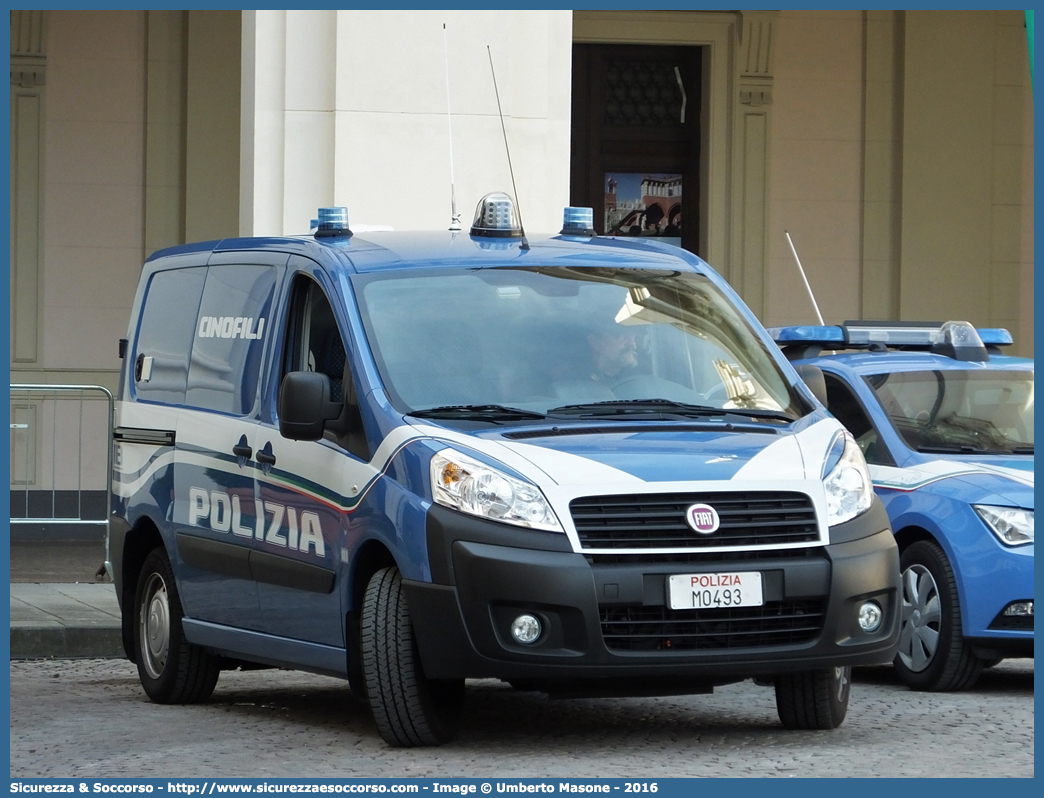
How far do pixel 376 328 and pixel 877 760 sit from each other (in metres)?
2.39

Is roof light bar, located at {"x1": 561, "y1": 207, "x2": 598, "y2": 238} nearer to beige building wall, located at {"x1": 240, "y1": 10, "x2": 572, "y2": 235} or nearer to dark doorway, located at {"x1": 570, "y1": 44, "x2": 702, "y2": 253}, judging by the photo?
beige building wall, located at {"x1": 240, "y1": 10, "x2": 572, "y2": 235}

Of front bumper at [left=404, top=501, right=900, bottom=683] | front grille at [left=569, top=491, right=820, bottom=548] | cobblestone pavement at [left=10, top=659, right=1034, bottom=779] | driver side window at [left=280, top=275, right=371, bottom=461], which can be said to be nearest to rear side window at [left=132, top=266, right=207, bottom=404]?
driver side window at [left=280, top=275, right=371, bottom=461]

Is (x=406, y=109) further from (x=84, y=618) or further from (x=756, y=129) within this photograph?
(x=756, y=129)

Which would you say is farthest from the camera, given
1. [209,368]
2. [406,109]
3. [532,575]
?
[406,109]

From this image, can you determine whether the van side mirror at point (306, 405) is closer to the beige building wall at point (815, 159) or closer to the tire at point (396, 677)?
the tire at point (396, 677)

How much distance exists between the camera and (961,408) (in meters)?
9.53

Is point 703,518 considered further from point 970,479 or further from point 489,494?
point 970,479

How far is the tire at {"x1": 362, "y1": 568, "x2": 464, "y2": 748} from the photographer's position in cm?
641

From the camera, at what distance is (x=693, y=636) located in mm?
6285

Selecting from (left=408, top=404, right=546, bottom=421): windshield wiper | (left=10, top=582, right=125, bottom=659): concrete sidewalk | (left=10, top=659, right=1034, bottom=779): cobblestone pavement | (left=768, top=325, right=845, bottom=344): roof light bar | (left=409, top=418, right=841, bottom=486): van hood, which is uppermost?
(left=768, top=325, right=845, bottom=344): roof light bar

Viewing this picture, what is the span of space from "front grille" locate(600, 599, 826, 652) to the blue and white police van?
235 centimetres

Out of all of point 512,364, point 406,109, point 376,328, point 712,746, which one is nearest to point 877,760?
point 712,746

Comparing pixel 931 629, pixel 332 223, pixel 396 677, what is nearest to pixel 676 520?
pixel 396 677

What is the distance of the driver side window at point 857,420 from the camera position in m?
9.34
